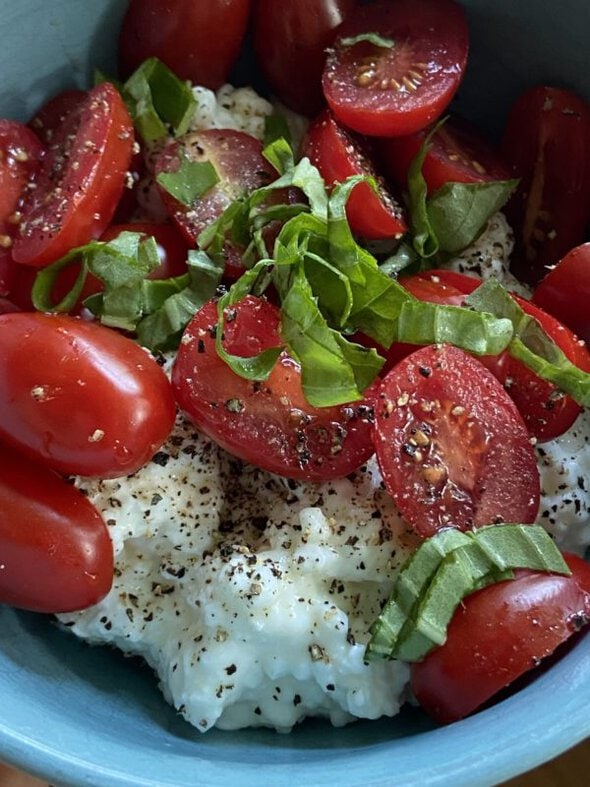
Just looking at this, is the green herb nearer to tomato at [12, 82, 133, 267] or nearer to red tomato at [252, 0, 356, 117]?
tomato at [12, 82, 133, 267]

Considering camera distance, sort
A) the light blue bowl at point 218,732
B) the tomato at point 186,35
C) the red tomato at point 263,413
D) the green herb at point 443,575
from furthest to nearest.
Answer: the tomato at point 186,35
the red tomato at point 263,413
the green herb at point 443,575
the light blue bowl at point 218,732

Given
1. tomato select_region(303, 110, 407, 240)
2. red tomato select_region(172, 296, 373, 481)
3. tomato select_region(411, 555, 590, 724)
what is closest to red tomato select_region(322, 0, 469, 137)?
tomato select_region(303, 110, 407, 240)

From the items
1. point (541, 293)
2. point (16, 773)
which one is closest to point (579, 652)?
point (541, 293)

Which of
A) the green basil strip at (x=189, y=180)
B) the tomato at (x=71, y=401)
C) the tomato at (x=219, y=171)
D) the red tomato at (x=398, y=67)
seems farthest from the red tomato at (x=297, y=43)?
the tomato at (x=71, y=401)

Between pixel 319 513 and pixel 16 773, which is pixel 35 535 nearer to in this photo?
pixel 319 513

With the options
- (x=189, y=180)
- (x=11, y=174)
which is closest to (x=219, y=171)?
(x=189, y=180)

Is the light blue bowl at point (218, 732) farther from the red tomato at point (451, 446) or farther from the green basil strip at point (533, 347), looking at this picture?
the green basil strip at point (533, 347)

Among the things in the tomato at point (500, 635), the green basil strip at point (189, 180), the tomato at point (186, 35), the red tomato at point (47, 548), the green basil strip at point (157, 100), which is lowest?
the tomato at point (500, 635)
